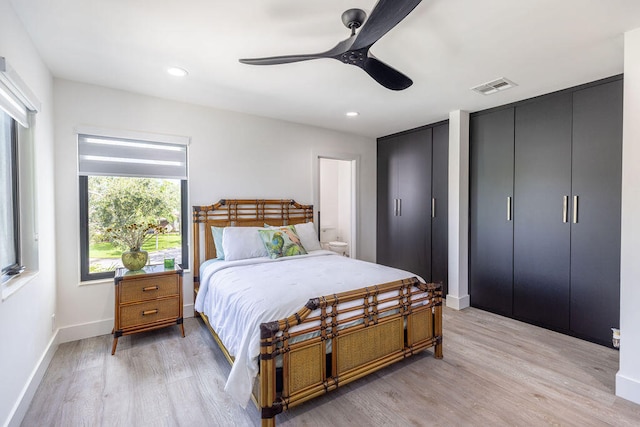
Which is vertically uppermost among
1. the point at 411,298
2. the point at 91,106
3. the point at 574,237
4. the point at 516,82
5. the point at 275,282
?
the point at 516,82

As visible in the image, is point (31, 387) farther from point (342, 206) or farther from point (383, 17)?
point (342, 206)

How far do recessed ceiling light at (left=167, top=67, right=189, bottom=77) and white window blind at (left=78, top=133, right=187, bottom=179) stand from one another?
914mm

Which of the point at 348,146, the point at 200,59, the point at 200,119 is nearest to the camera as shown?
the point at 200,59

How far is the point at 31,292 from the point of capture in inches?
82.7

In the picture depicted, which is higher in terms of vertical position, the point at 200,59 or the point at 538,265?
the point at 200,59

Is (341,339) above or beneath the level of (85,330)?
above

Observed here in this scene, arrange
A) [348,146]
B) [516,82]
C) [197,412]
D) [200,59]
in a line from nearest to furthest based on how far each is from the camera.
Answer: [197,412]
[200,59]
[516,82]
[348,146]

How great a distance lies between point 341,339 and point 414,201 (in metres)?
3.05

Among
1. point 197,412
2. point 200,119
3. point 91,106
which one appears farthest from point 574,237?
point 91,106

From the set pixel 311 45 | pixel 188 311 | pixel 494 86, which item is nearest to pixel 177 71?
pixel 311 45

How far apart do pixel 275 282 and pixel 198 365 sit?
98cm

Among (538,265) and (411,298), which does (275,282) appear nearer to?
(411,298)

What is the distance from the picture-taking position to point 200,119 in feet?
11.4

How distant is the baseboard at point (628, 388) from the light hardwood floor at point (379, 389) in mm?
51
